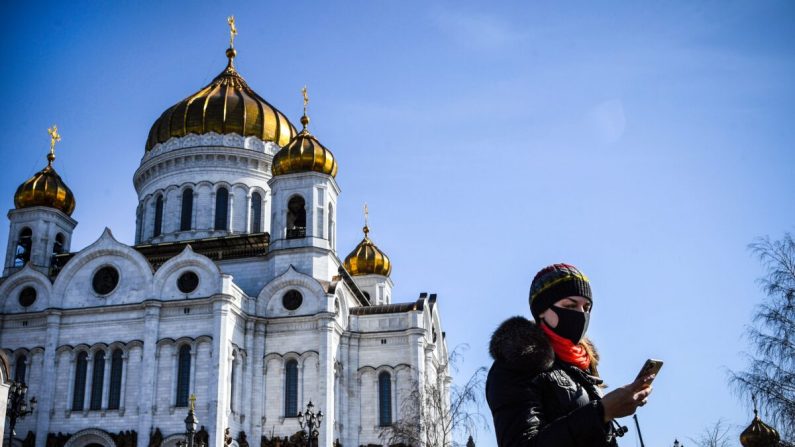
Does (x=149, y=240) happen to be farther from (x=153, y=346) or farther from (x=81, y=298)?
(x=153, y=346)

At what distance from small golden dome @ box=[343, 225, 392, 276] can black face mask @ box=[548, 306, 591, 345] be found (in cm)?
3661

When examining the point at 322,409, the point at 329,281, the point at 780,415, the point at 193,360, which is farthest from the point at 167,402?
the point at 780,415

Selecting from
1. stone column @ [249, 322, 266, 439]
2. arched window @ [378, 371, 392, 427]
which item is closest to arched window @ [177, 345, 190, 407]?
stone column @ [249, 322, 266, 439]

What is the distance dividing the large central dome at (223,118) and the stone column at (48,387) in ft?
34.7

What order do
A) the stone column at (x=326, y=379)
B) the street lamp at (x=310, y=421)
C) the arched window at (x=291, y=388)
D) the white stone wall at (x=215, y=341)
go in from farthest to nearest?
the arched window at (x=291, y=388)
the stone column at (x=326, y=379)
the white stone wall at (x=215, y=341)
the street lamp at (x=310, y=421)

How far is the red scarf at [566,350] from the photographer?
337 cm

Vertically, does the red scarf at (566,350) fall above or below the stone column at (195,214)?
below

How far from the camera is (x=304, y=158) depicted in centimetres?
3234

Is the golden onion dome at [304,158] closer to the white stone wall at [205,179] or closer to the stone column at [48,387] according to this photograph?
the white stone wall at [205,179]


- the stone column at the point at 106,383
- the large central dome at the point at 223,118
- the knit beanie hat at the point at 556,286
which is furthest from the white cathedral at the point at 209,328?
the knit beanie hat at the point at 556,286

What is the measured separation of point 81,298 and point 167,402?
209 inches

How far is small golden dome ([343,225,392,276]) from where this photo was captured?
4000cm

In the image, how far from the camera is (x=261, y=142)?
37.4 m

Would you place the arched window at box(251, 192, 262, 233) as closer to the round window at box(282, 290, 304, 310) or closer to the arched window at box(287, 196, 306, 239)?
the arched window at box(287, 196, 306, 239)
